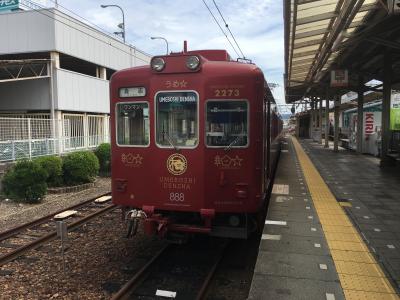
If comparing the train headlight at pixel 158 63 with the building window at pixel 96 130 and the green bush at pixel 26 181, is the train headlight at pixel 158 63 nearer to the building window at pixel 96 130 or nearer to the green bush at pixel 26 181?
the green bush at pixel 26 181

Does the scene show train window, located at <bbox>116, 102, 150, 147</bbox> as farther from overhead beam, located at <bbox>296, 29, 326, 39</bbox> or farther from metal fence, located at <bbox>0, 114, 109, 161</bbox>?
metal fence, located at <bbox>0, 114, 109, 161</bbox>

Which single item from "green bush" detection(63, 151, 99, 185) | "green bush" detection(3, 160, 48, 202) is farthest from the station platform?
"green bush" detection(63, 151, 99, 185)

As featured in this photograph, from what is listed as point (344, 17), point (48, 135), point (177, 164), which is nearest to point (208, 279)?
point (177, 164)

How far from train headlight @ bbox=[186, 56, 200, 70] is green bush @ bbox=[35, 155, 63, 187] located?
27.1 feet

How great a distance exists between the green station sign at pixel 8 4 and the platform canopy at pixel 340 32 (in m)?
14.0

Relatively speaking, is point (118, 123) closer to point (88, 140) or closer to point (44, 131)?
point (44, 131)

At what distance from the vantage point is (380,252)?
5734 millimetres

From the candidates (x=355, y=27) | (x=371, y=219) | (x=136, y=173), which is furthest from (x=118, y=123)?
(x=355, y=27)

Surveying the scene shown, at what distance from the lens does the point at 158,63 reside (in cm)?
602

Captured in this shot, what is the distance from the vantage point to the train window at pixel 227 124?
5836mm

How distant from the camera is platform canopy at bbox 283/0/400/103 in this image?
9.95 meters

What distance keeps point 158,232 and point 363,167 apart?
1177 centimetres

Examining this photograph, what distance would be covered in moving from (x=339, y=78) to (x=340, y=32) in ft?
22.7

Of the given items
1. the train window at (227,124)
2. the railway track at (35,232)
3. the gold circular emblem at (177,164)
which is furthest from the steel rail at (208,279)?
the railway track at (35,232)
